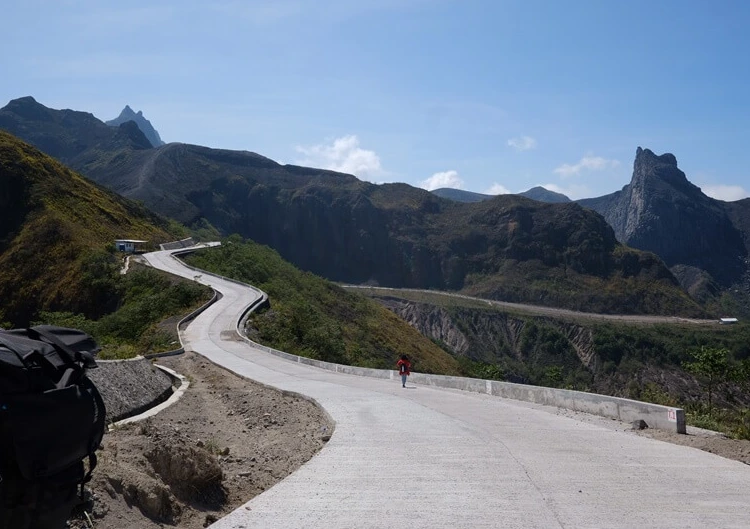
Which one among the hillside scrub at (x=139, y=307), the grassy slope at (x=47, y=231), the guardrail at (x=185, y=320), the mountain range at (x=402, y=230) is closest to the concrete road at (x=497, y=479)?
the guardrail at (x=185, y=320)

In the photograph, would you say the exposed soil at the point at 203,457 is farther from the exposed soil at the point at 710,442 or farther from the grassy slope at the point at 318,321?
the grassy slope at the point at 318,321

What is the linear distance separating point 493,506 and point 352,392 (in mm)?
11560

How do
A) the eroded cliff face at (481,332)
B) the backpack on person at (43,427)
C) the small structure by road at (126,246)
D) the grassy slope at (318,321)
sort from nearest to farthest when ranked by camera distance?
the backpack on person at (43,427), the grassy slope at (318,321), the small structure by road at (126,246), the eroded cliff face at (481,332)

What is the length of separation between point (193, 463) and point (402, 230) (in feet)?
475

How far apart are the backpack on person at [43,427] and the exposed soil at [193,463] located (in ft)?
4.24

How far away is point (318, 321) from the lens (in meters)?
43.3

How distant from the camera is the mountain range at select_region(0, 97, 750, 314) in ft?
406

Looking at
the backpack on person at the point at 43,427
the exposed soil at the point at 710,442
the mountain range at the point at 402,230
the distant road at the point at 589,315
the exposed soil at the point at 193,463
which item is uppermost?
the mountain range at the point at 402,230

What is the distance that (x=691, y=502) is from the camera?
689 cm

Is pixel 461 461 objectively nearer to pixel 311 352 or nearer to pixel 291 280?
pixel 311 352

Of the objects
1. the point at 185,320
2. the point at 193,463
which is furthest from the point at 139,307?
the point at 193,463

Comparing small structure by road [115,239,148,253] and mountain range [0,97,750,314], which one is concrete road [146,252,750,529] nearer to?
small structure by road [115,239,148,253]

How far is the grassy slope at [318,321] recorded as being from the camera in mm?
39875

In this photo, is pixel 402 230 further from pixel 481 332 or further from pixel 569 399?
pixel 569 399
